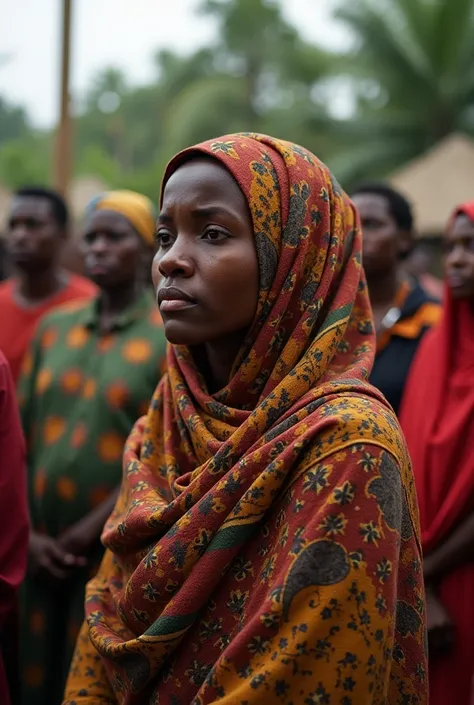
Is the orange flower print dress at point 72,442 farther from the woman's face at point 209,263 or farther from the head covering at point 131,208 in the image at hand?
the woman's face at point 209,263

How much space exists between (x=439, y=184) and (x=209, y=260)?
14.6 meters

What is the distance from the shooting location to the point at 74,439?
11.7 ft

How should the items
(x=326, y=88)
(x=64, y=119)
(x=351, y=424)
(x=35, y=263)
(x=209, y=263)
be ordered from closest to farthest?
(x=351, y=424)
(x=209, y=263)
(x=35, y=263)
(x=64, y=119)
(x=326, y=88)

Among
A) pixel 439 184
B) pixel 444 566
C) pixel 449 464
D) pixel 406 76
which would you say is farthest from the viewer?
pixel 406 76

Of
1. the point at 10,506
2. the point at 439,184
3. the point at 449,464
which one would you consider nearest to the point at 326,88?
the point at 439,184

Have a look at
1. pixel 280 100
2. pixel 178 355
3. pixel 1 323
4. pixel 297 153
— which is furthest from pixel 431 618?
pixel 280 100

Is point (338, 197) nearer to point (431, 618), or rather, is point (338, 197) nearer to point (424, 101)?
point (431, 618)

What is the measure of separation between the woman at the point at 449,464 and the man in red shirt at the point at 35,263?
2.25 m

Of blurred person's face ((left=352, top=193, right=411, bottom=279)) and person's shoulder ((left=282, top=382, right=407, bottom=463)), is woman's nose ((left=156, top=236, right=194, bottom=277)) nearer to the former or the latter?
person's shoulder ((left=282, top=382, right=407, bottom=463))

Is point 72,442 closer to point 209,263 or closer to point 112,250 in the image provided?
point 112,250

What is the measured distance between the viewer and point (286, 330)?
6.37 ft

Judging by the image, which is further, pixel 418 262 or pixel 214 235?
pixel 418 262

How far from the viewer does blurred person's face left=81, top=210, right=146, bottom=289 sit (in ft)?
13.1

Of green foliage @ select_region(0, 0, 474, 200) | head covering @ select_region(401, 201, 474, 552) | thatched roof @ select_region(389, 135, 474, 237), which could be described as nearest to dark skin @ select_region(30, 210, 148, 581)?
head covering @ select_region(401, 201, 474, 552)
